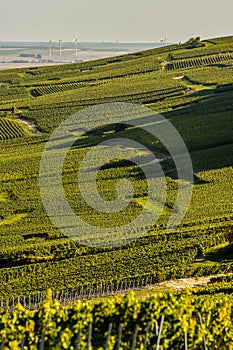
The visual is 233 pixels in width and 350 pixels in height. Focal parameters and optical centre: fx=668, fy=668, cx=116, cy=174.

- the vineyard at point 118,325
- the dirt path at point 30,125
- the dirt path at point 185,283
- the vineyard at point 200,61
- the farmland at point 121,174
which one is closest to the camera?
the vineyard at point 118,325

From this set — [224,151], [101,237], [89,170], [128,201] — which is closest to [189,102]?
[224,151]

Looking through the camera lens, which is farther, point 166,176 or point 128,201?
point 166,176

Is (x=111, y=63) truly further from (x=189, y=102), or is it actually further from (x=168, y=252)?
(x=168, y=252)

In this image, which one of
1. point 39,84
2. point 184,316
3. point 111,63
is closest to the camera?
point 184,316

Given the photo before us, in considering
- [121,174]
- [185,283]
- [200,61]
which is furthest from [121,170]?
[200,61]

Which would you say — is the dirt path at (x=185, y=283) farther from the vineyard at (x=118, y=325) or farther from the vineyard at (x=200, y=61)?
the vineyard at (x=200, y=61)

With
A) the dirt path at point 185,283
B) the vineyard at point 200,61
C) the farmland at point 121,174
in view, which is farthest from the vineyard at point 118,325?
the vineyard at point 200,61

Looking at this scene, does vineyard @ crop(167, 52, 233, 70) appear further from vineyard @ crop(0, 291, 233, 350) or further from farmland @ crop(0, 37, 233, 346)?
vineyard @ crop(0, 291, 233, 350)
